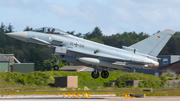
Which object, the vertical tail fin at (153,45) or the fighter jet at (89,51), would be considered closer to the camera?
the fighter jet at (89,51)

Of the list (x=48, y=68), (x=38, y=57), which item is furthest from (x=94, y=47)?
(x=38, y=57)

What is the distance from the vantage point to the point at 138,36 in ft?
591

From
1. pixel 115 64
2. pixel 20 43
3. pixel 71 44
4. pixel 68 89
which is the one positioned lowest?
pixel 68 89

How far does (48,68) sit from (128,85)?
58.3m

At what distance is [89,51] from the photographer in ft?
92.2

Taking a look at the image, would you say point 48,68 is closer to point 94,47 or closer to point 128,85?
point 128,85

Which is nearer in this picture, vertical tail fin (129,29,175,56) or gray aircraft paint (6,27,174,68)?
gray aircraft paint (6,27,174,68)

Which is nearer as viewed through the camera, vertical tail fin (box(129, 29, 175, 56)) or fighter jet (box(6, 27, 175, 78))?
fighter jet (box(6, 27, 175, 78))

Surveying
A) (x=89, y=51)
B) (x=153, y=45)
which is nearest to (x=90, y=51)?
(x=89, y=51)

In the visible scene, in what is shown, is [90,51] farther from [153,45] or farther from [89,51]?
[153,45]

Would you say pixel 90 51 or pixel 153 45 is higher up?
pixel 153 45

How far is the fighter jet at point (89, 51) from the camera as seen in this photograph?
88.6ft

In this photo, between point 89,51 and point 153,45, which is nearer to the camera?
point 89,51

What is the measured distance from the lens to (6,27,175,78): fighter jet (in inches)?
1063
